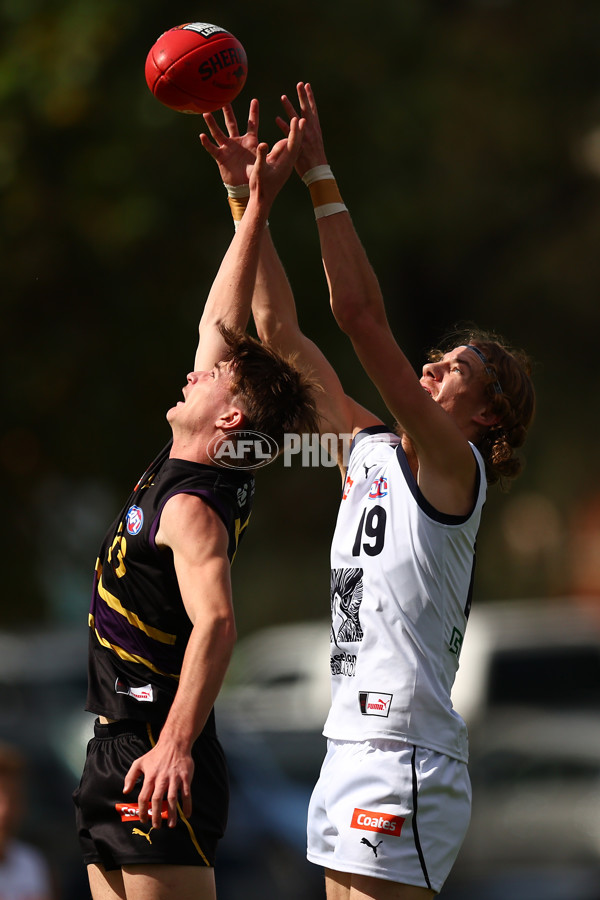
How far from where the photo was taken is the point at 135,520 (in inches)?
178

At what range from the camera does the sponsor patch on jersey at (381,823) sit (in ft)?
14.3

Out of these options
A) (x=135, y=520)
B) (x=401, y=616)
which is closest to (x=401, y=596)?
(x=401, y=616)

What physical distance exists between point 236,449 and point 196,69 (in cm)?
173

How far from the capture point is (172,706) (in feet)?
A: 13.4

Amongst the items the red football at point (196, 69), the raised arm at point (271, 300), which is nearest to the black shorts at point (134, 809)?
the raised arm at point (271, 300)

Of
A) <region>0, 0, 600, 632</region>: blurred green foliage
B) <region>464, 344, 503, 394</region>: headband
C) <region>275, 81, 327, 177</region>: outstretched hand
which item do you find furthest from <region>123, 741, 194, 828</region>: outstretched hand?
<region>0, 0, 600, 632</region>: blurred green foliage

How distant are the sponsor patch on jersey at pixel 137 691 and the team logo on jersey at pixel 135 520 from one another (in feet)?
1.67

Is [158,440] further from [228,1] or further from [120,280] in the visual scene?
[228,1]

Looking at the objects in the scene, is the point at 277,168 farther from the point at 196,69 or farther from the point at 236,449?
the point at 236,449

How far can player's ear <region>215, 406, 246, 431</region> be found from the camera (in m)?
4.58

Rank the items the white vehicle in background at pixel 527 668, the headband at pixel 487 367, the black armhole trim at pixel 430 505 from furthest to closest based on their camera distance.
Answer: the white vehicle in background at pixel 527 668, the headband at pixel 487 367, the black armhole trim at pixel 430 505

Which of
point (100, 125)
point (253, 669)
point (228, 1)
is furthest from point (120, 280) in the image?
point (253, 669)

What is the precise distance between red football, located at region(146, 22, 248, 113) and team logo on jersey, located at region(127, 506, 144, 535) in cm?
182

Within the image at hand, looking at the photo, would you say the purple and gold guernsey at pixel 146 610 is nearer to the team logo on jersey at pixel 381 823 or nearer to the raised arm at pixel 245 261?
the raised arm at pixel 245 261
